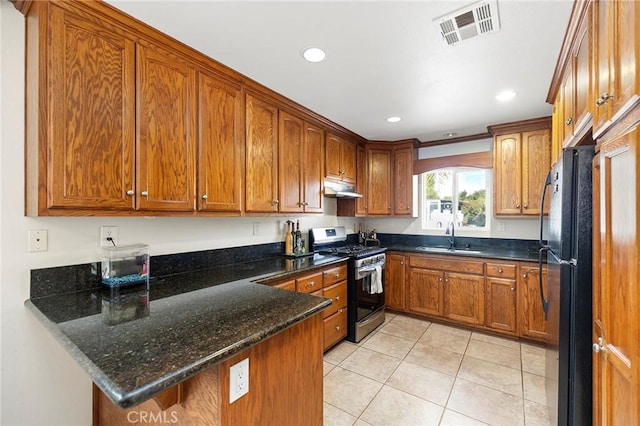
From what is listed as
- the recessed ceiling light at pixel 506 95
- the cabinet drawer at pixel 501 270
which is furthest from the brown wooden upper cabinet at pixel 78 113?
the cabinet drawer at pixel 501 270

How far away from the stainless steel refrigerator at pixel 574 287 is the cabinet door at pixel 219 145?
2.03 m

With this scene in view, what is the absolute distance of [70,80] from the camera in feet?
4.45

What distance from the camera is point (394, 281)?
3.80 m

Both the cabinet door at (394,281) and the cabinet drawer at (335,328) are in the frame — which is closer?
the cabinet drawer at (335,328)

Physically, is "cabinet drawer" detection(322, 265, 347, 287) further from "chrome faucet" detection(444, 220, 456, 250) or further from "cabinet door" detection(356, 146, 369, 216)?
"chrome faucet" detection(444, 220, 456, 250)

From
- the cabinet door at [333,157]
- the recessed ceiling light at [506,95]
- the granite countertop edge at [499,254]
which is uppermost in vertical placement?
the recessed ceiling light at [506,95]

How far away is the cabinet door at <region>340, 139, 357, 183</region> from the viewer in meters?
3.58

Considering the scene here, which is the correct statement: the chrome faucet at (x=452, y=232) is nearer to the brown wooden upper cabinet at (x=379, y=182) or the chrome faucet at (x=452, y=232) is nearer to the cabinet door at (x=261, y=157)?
the brown wooden upper cabinet at (x=379, y=182)

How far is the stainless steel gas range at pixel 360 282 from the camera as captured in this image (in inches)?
120

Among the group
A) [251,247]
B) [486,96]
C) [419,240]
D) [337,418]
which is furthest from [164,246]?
[419,240]

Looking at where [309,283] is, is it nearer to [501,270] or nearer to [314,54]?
[314,54]

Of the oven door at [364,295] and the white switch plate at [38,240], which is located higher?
the white switch plate at [38,240]

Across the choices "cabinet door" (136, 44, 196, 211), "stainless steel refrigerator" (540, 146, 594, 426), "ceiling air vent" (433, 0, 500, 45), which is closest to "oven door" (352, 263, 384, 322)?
"stainless steel refrigerator" (540, 146, 594, 426)

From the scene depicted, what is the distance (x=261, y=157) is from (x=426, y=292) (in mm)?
2641
